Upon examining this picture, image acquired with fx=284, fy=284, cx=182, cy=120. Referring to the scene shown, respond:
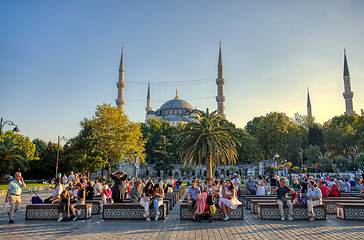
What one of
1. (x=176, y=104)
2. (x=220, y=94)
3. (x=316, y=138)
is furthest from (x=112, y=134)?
(x=176, y=104)

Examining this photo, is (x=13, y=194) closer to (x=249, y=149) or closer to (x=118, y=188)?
(x=118, y=188)

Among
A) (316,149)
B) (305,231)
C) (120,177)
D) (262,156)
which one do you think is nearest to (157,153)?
(262,156)

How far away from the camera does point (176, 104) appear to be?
356ft

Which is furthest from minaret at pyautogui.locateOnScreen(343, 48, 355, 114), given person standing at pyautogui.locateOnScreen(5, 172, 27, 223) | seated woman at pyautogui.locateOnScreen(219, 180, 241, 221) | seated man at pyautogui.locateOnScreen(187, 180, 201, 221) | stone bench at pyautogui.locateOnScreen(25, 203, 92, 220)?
person standing at pyautogui.locateOnScreen(5, 172, 27, 223)

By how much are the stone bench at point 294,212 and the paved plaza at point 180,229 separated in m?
0.28

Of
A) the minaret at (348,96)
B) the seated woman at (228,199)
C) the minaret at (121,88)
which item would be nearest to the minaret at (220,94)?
the minaret at (121,88)

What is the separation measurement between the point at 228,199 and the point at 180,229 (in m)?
2.27

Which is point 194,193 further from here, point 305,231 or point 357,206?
point 357,206

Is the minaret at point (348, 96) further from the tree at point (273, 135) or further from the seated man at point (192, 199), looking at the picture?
the seated man at point (192, 199)

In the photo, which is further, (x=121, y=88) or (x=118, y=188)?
(x=121, y=88)

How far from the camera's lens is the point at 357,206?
361 inches

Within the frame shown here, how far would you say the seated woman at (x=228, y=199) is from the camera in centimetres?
959

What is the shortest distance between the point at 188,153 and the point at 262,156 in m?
39.6

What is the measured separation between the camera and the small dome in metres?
108
